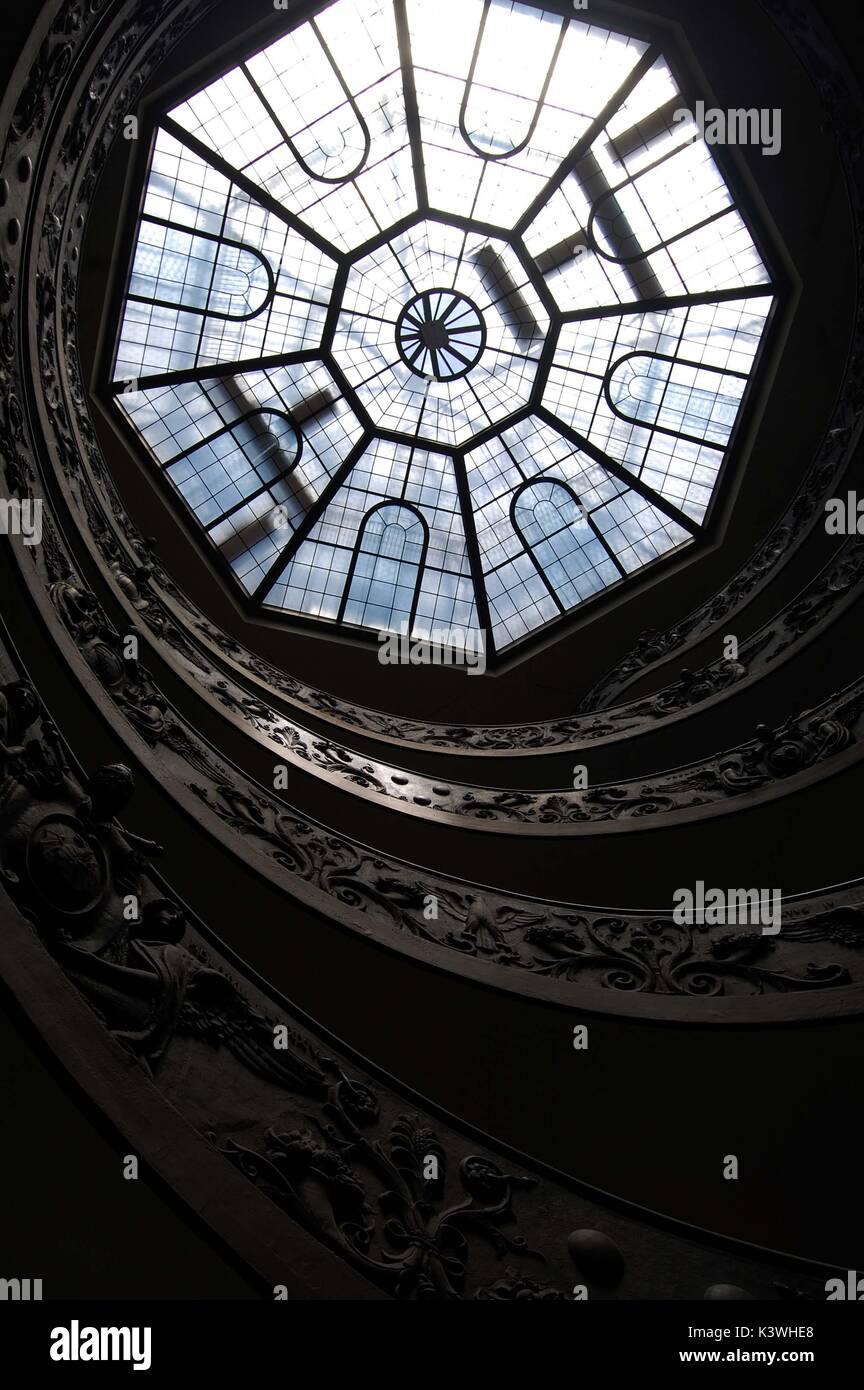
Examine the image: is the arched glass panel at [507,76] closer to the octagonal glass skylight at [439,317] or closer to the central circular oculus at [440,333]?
the octagonal glass skylight at [439,317]

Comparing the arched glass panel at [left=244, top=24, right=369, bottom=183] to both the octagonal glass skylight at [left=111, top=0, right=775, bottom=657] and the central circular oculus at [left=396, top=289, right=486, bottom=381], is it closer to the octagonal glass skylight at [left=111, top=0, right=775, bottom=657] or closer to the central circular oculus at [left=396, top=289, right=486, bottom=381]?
the octagonal glass skylight at [left=111, top=0, right=775, bottom=657]

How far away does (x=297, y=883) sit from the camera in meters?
9.10

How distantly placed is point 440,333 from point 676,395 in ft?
13.9

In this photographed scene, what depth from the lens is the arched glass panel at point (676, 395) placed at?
16.6m

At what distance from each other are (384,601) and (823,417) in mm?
8086

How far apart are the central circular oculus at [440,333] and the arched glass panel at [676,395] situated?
2.50 meters

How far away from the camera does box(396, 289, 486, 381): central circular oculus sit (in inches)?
661

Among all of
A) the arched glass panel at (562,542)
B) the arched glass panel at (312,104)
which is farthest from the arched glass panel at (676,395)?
the arched glass panel at (312,104)

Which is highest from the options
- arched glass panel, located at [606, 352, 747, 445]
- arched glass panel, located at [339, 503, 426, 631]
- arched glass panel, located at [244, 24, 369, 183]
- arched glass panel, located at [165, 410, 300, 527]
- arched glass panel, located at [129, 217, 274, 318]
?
arched glass panel, located at [244, 24, 369, 183]

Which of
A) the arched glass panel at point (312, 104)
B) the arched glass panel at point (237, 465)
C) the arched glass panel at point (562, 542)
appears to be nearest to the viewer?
the arched glass panel at point (312, 104)

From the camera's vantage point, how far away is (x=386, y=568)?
18.4 metres

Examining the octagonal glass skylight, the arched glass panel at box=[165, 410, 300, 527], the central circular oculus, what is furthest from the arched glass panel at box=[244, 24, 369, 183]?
the arched glass panel at box=[165, 410, 300, 527]

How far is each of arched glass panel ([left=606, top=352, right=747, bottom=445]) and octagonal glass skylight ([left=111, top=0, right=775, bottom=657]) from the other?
40 mm
